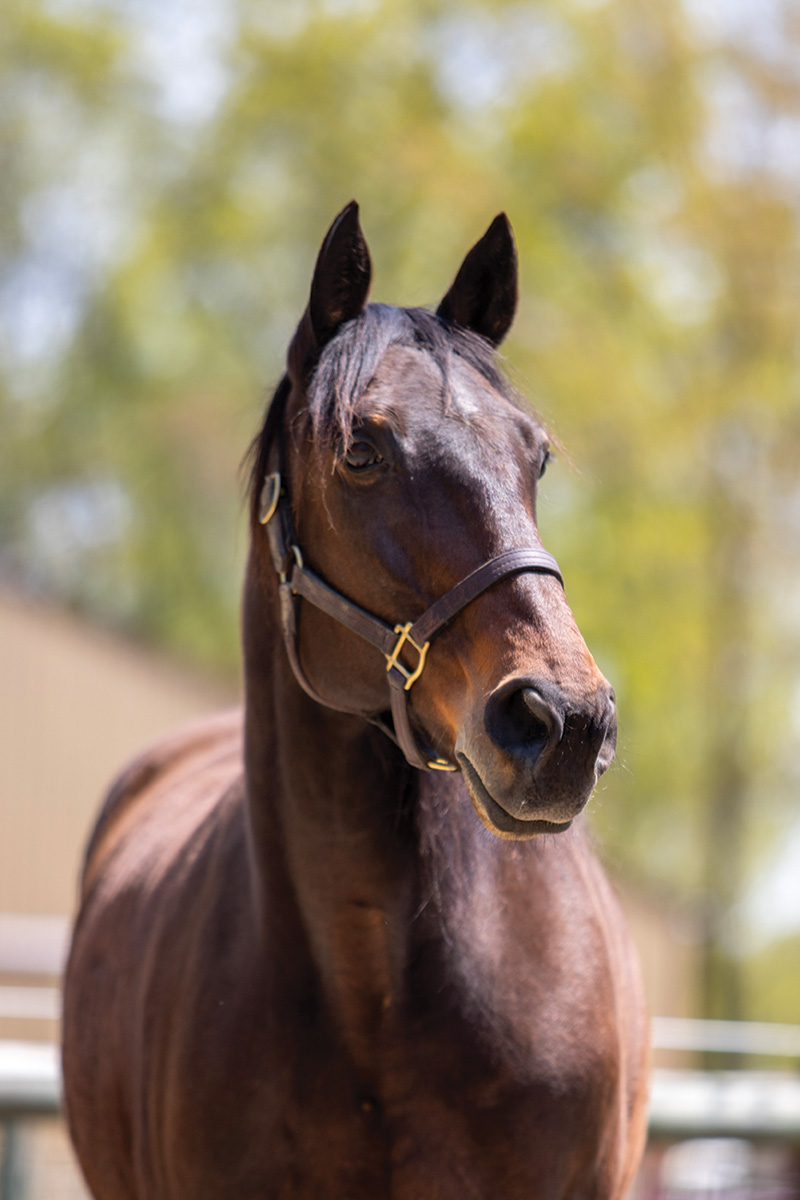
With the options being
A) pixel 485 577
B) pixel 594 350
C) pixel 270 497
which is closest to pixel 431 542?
pixel 485 577

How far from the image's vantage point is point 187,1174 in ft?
7.79

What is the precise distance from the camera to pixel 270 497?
247cm

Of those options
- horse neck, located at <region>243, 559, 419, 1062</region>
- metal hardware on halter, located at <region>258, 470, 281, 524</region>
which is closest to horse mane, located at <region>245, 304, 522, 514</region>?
metal hardware on halter, located at <region>258, 470, 281, 524</region>

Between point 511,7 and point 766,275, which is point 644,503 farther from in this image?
point 511,7

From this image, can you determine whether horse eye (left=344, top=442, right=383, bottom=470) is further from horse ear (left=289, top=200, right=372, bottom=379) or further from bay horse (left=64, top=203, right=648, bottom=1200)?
horse ear (left=289, top=200, right=372, bottom=379)

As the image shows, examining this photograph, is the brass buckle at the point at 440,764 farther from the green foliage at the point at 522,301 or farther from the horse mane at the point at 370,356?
the green foliage at the point at 522,301

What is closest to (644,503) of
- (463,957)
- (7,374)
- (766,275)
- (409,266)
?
(766,275)

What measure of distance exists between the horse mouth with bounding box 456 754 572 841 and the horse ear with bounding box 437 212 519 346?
39.5 inches

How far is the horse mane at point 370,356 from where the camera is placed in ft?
7.26

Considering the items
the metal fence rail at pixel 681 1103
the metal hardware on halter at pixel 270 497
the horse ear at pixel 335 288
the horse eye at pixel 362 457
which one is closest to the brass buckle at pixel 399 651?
the horse eye at pixel 362 457

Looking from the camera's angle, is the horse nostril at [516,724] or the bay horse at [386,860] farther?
the bay horse at [386,860]

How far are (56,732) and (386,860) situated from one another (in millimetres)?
10847

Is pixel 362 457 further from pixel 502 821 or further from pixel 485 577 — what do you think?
pixel 502 821

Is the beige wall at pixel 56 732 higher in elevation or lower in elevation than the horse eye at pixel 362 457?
lower
